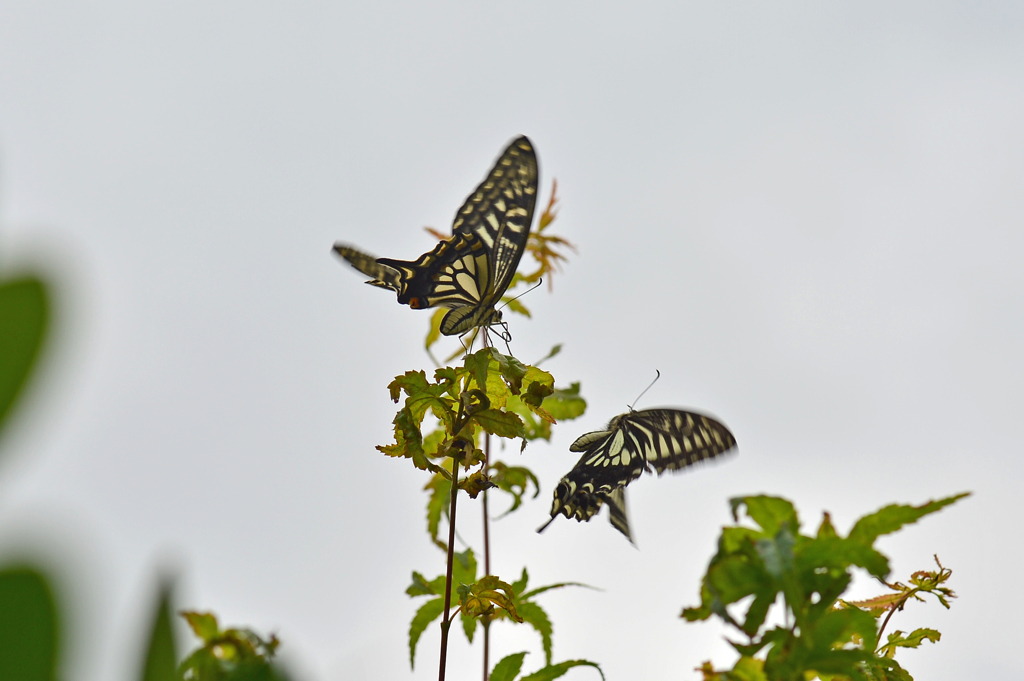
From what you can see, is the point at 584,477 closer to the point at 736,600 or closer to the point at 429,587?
the point at 429,587

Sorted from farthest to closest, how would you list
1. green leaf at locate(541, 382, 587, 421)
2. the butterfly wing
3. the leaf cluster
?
green leaf at locate(541, 382, 587, 421), the butterfly wing, the leaf cluster

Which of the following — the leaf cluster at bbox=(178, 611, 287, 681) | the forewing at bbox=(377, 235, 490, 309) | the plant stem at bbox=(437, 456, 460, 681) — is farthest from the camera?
the forewing at bbox=(377, 235, 490, 309)

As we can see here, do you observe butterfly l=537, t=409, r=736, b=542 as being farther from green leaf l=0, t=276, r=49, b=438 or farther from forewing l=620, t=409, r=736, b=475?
green leaf l=0, t=276, r=49, b=438

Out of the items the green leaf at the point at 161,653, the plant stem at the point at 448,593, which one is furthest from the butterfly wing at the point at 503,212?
the green leaf at the point at 161,653

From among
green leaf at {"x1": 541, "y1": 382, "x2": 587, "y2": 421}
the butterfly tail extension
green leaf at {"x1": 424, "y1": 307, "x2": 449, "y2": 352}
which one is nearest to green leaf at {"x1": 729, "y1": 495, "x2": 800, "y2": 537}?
the butterfly tail extension

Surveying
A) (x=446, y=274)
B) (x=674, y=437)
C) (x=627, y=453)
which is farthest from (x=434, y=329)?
(x=674, y=437)

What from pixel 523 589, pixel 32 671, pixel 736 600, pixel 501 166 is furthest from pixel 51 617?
pixel 501 166
